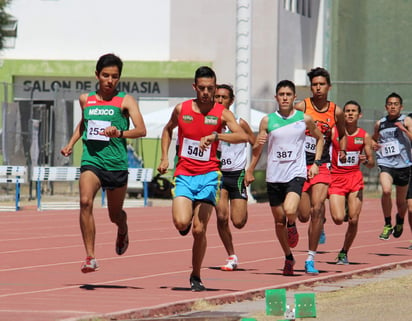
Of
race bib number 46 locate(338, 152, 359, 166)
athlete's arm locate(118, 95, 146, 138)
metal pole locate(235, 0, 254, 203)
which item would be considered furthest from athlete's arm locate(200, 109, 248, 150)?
metal pole locate(235, 0, 254, 203)

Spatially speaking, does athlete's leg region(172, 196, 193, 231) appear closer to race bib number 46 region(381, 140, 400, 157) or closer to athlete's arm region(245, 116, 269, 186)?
athlete's arm region(245, 116, 269, 186)

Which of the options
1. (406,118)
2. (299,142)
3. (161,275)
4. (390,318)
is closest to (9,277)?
(161,275)

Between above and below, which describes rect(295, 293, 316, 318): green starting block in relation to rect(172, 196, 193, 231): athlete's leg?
below

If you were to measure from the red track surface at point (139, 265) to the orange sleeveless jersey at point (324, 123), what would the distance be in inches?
51.6

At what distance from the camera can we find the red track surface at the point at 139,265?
11.0 metres

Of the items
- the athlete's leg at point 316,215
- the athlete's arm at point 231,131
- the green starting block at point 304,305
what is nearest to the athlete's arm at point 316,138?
the athlete's leg at point 316,215

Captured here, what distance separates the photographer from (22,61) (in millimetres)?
46781

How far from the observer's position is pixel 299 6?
4888cm

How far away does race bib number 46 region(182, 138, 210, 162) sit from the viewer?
481 inches

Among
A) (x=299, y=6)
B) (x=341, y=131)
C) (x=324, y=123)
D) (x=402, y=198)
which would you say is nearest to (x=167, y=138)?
(x=324, y=123)

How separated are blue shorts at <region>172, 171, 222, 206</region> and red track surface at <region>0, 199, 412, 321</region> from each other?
89cm

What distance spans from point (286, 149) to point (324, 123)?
1176mm

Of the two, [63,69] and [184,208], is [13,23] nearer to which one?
[63,69]

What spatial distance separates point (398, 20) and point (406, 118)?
3145 cm
